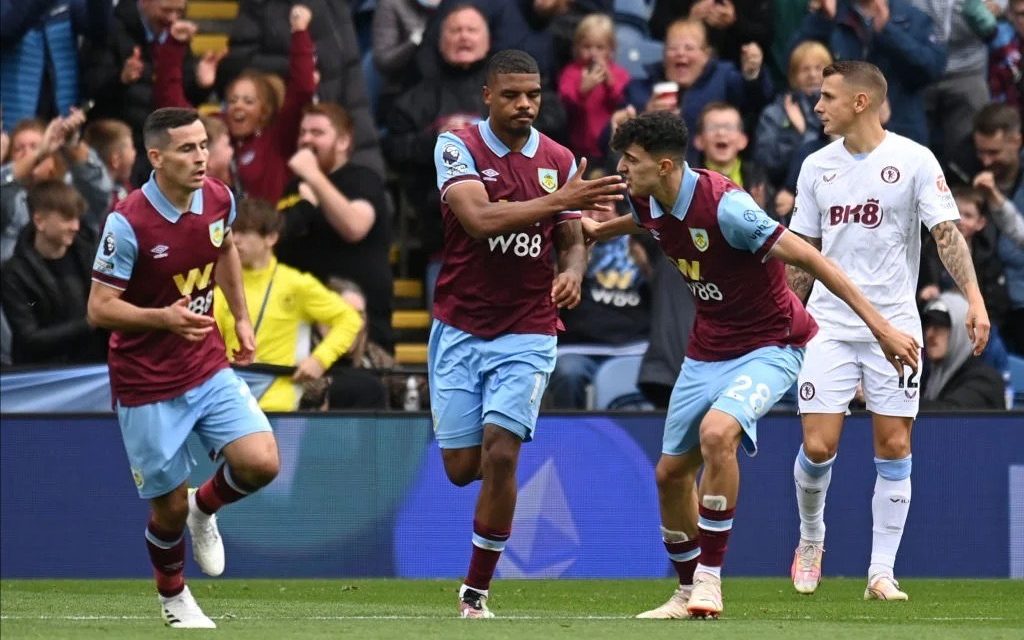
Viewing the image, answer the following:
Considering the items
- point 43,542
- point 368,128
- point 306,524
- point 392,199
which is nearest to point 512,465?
point 306,524

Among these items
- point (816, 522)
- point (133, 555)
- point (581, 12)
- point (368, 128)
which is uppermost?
point (581, 12)

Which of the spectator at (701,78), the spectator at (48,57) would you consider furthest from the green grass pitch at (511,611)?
the spectator at (48,57)

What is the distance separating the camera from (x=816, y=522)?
9.77 metres

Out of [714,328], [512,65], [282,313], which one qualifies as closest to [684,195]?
[714,328]

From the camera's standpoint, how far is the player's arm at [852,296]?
776 cm

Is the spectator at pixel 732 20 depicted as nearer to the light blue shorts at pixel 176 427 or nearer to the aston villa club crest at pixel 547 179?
the aston villa club crest at pixel 547 179

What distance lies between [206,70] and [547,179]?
633 centimetres

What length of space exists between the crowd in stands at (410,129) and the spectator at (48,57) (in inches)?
0.7

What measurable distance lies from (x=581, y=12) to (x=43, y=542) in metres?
6.00

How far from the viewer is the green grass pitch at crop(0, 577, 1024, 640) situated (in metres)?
7.28

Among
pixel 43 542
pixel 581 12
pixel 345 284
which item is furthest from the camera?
pixel 581 12

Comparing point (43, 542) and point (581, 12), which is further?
point (581, 12)

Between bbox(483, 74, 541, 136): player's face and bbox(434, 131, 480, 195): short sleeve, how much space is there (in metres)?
0.22

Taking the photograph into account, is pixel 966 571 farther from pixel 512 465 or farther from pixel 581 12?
pixel 581 12
